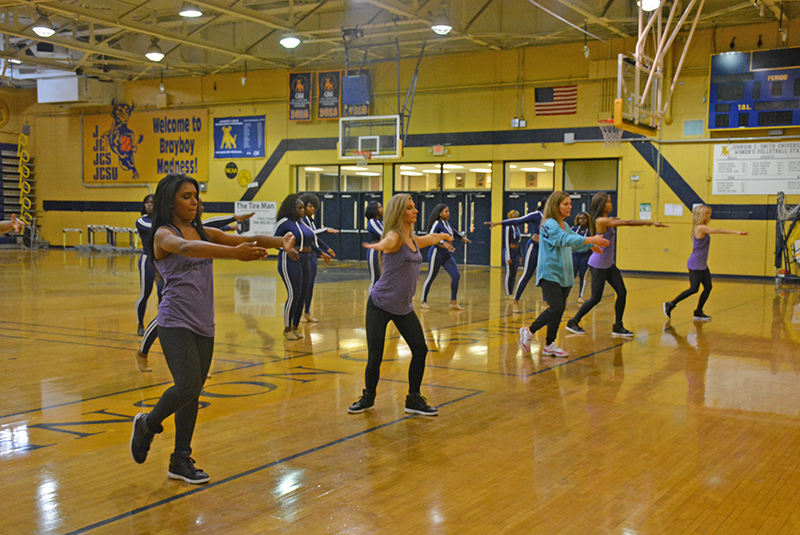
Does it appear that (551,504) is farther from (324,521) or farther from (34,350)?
(34,350)

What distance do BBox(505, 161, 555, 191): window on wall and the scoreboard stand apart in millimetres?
4588

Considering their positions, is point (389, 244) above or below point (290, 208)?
below

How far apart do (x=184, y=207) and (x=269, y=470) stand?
1555 millimetres

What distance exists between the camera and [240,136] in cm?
2603

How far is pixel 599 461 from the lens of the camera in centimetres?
453

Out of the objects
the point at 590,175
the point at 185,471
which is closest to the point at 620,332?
the point at 185,471

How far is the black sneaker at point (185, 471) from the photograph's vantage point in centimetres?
411

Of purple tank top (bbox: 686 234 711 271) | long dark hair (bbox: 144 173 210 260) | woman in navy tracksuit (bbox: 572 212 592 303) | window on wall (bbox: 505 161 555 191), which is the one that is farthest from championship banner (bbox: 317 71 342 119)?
long dark hair (bbox: 144 173 210 260)

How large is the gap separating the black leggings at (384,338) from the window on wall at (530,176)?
55.5 ft

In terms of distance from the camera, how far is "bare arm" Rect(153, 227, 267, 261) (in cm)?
374

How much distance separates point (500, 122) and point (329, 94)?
575 cm

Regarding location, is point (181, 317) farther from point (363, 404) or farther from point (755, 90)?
point (755, 90)

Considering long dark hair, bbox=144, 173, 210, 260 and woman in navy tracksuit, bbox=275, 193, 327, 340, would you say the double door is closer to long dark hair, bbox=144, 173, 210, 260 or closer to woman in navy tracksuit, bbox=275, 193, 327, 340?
woman in navy tracksuit, bbox=275, 193, 327, 340

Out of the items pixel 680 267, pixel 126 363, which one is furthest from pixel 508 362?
pixel 680 267
